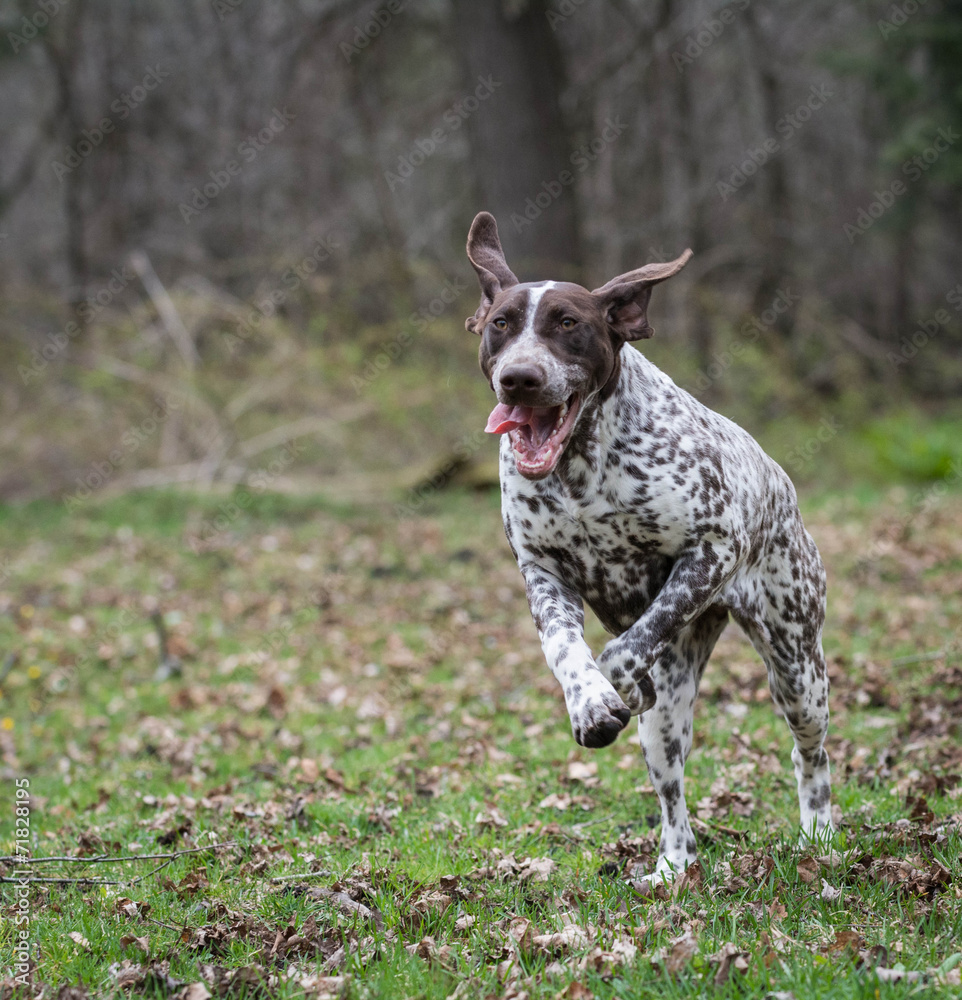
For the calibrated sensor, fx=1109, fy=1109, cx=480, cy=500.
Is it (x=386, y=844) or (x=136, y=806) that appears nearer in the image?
(x=386, y=844)

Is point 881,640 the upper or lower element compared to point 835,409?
upper

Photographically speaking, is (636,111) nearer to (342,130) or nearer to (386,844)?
(342,130)

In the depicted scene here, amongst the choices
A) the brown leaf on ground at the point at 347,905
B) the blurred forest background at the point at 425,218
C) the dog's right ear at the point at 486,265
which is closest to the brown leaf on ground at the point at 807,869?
the brown leaf on ground at the point at 347,905

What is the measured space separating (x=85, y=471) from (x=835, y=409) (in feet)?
36.2

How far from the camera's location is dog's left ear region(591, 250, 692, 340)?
12.3ft

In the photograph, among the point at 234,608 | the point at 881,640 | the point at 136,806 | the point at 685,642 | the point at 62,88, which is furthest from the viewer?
the point at 62,88

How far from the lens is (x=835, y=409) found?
17141mm

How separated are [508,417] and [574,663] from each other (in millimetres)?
813

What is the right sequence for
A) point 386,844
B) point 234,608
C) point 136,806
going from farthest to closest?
point 234,608
point 136,806
point 386,844

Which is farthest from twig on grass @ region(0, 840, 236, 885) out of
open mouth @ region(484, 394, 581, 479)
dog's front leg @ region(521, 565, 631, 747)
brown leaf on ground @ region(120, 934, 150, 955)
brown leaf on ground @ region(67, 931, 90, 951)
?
open mouth @ region(484, 394, 581, 479)

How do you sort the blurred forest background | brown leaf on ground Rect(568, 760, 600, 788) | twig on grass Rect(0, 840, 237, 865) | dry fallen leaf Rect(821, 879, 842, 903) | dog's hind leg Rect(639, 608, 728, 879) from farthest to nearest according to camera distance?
the blurred forest background
brown leaf on ground Rect(568, 760, 600, 788)
dog's hind leg Rect(639, 608, 728, 879)
twig on grass Rect(0, 840, 237, 865)
dry fallen leaf Rect(821, 879, 842, 903)

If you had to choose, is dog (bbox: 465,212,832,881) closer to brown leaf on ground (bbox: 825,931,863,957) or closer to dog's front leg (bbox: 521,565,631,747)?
dog's front leg (bbox: 521,565,631,747)

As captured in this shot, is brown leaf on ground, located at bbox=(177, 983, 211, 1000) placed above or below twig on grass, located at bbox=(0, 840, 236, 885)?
above

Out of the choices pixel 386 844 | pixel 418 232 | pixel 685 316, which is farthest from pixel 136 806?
pixel 418 232
